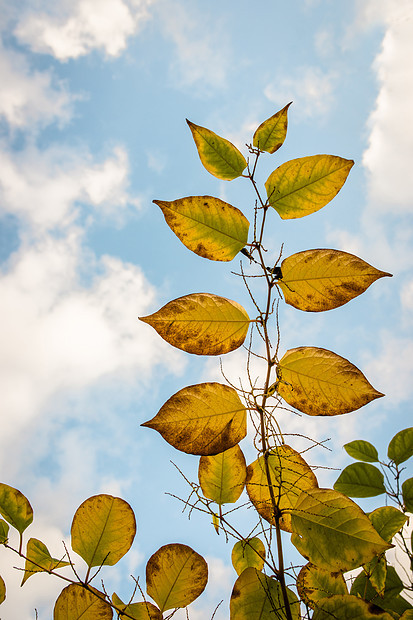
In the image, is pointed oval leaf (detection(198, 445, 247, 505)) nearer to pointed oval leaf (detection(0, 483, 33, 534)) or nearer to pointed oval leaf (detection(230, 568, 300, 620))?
pointed oval leaf (detection(230, 568, 300, 620))

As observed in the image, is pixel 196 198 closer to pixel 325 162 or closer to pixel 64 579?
pixel 325 162

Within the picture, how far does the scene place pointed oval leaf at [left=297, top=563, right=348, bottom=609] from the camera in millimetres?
758

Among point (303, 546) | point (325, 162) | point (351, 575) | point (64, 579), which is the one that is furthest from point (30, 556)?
point (325, 162)

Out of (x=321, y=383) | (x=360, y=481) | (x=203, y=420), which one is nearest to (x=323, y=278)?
(x=321, y=383)

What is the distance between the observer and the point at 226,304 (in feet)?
2.51

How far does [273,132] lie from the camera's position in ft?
2.86

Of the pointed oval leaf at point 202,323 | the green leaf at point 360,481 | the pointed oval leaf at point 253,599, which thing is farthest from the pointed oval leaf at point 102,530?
the green leaf at point 360,481

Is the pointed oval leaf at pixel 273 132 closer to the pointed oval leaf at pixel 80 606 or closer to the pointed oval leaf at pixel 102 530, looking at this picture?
the pointed oval leaf at pixel 102 530

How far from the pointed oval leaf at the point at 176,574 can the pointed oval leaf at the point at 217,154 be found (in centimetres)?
67

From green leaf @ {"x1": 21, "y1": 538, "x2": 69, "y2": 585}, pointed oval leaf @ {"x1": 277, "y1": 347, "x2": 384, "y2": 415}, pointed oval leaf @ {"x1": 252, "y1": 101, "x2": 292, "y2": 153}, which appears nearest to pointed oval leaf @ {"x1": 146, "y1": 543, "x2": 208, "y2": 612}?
green leaf @ {"x1": 21, "y1": 538, "x2": 69, "y2": 585}

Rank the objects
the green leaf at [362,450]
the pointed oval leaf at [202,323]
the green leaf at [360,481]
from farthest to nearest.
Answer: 1. the green leaf at [362,450]
2. the green leaf at [360,481]
3. the pointed oval leaf at [202,323]

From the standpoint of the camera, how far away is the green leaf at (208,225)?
31.0 inches

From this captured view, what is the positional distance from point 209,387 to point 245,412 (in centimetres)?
7

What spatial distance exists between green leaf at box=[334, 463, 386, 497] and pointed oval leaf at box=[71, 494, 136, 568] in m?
0.56
